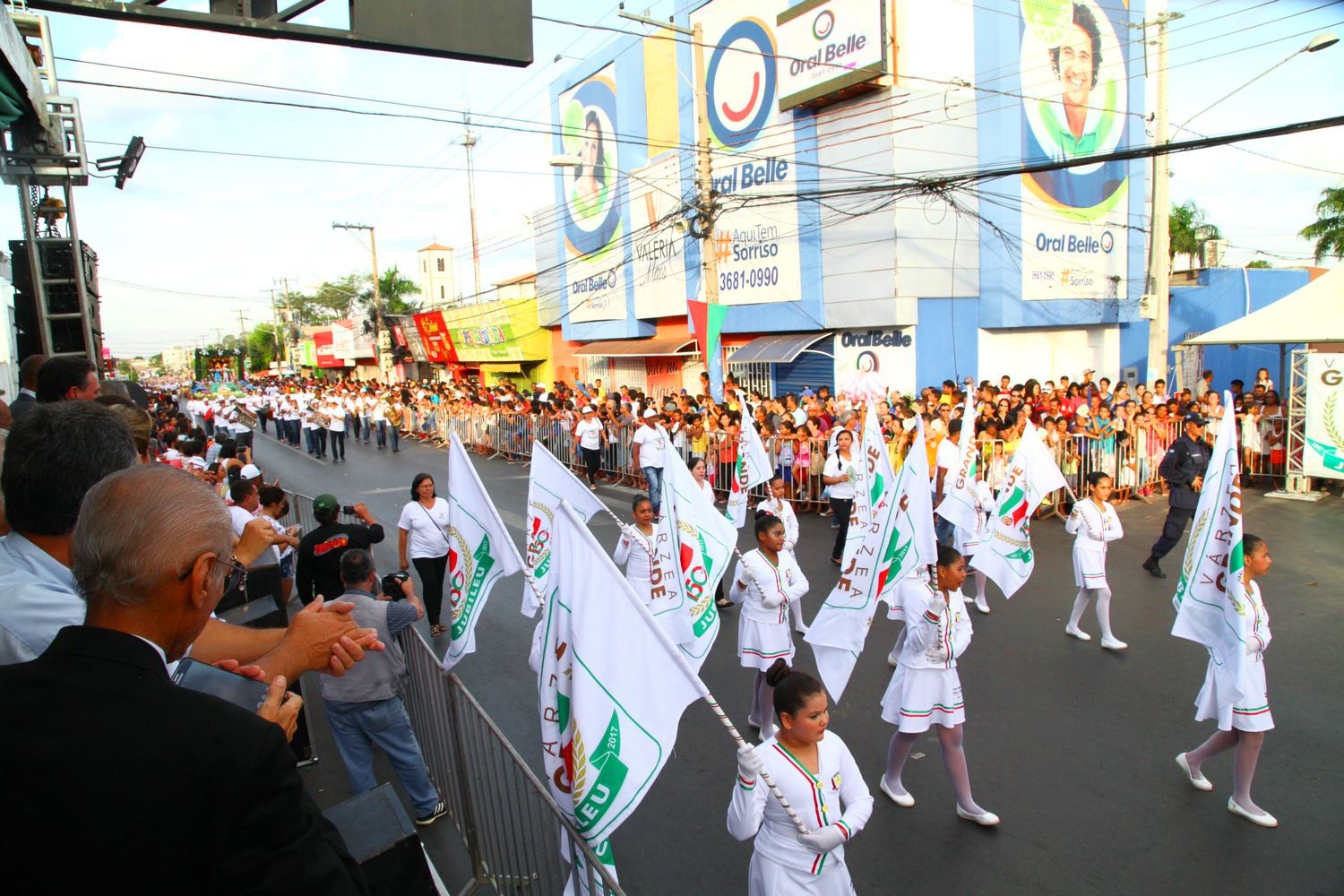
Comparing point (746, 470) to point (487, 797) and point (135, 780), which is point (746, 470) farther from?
point (135, 780)

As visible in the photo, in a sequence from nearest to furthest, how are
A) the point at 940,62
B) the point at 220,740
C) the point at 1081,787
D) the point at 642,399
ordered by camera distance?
the point at 220,740 → the point at 1081,787 → the point at 642,399 → the point at 940,62

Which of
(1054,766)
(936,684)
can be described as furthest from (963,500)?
(936,684)

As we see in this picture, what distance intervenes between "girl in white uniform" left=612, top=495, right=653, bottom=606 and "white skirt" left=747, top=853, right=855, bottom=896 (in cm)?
338

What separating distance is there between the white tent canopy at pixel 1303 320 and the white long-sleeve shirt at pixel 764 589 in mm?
11755

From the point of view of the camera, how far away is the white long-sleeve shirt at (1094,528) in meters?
7.01

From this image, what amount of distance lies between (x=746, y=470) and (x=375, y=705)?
585 centimetres

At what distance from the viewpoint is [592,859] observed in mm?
2699

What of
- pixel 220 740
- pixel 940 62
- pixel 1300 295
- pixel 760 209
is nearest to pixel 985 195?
pixel 940 62

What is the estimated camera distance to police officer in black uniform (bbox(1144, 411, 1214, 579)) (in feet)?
29.2

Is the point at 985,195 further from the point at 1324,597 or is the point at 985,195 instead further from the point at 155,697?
the point at 155,697

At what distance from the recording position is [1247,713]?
439 centimetres

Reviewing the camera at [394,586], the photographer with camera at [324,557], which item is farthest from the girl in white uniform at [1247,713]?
the photographer with camera at [324,557]

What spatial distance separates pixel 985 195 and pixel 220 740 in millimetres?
20720

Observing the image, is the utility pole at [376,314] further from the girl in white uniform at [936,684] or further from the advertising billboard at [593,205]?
the girl in white uniform at [936,684]
